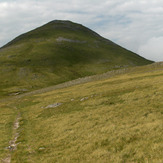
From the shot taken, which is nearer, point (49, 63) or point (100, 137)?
point (100, 137)

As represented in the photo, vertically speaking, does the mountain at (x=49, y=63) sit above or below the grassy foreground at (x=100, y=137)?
above

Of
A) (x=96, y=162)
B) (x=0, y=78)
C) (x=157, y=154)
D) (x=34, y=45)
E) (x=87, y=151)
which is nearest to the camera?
(x=157, y=154)

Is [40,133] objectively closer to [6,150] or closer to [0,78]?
[6,150]

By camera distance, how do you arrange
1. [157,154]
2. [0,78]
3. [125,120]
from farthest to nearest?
[0,78] → [125,120] → [157,154]

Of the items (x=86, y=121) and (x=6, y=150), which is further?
(x=86, y=121)

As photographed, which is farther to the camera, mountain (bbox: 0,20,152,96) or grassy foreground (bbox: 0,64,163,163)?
mountain (bbox: 0,20,152,96)

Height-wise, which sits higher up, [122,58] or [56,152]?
[122,58]

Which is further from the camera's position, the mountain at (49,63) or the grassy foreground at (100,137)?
the mountain at (49,63)

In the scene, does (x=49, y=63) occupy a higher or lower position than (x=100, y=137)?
higher

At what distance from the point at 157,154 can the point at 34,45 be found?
7363 inches

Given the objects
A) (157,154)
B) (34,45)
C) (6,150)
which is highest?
(34,45)

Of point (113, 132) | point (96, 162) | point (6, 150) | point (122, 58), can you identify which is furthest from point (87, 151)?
point (122, 58)

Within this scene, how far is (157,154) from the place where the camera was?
12125 mm

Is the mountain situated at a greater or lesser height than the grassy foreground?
greater
